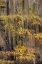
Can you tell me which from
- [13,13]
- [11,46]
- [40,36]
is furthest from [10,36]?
[40,36]

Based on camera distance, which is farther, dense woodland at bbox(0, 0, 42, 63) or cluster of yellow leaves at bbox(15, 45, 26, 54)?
dense woodland at bbox(0, 0, 42, 63)

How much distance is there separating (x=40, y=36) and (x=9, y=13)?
1.23 meters

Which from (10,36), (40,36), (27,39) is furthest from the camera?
(10,36)

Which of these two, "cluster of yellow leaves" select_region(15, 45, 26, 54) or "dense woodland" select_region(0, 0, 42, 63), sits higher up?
"dense woodland" select_region(0, 0, 42, 63)

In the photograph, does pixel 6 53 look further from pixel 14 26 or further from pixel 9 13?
pixel 9 13

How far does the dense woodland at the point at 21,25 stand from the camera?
5664 mm

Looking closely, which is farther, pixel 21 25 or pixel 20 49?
pixel 21 25

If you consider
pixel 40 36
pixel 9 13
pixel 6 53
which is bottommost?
pixel 6 53

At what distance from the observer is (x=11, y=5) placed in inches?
246

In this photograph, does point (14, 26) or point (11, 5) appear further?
point (11, 5)

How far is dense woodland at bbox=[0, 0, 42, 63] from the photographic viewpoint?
223 inches

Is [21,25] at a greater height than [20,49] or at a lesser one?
greater

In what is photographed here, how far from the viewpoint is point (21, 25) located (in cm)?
584

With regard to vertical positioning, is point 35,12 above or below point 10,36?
above
